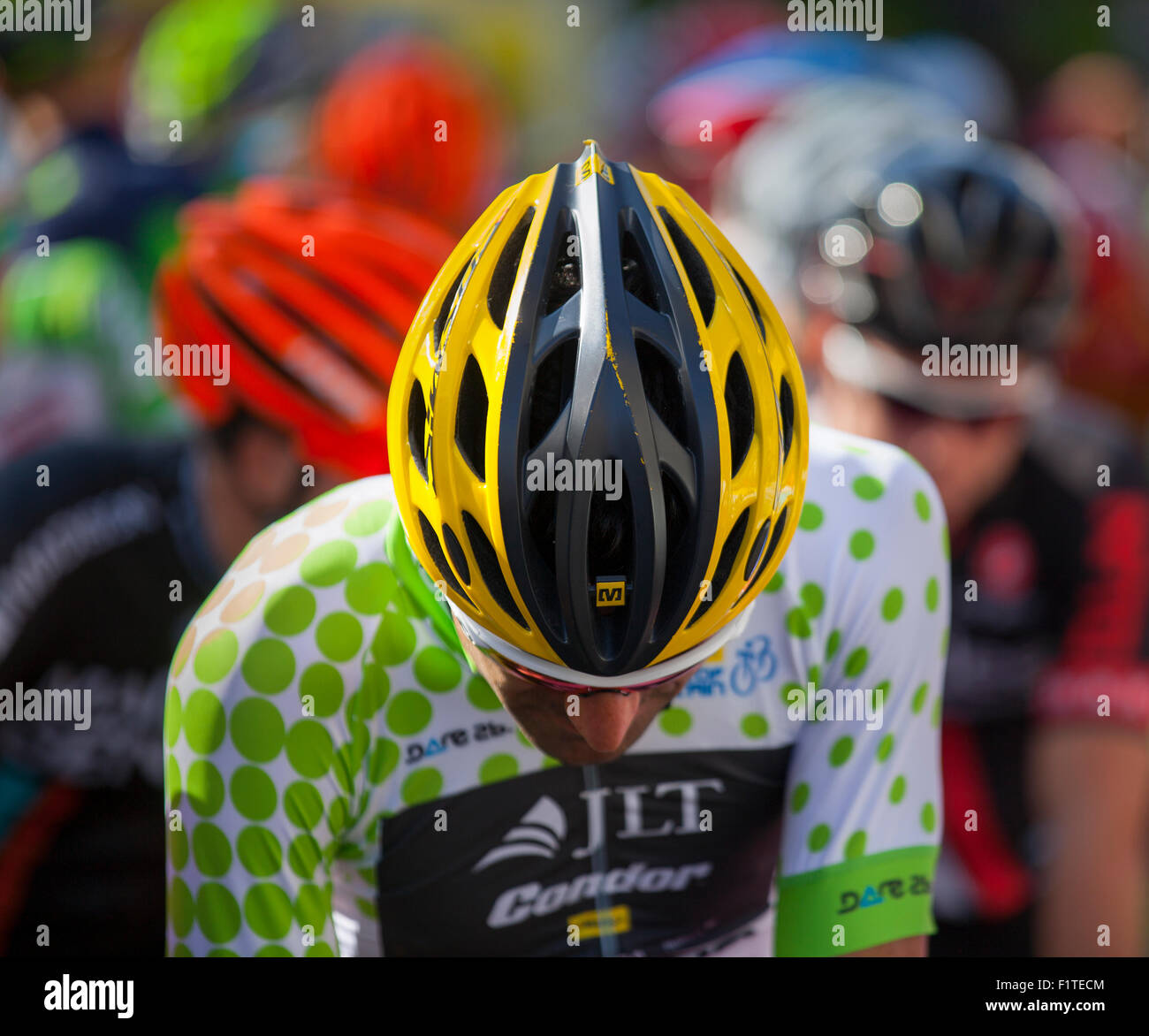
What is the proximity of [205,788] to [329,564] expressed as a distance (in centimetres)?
36

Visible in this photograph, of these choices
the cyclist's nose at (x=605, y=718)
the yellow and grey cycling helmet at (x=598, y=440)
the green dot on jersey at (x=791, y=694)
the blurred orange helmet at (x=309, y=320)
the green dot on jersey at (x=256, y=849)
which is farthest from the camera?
the blurred orange helmet at (x=309, y=320)

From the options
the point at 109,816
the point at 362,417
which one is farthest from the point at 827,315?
the point at 109,816

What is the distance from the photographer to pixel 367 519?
76.9 inches

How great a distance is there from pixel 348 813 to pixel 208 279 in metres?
2.00

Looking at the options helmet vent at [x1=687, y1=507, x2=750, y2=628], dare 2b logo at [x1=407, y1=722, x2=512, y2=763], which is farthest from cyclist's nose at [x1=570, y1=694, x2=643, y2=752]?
dare 2b logo at [x1=407, y1=722, x2=512, y2=763]

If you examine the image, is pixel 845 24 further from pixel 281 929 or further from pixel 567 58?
pixel 281 929

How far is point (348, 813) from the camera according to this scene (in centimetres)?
185

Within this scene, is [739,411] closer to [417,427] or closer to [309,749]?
[417,427]

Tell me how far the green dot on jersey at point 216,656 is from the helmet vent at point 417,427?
1.32ft

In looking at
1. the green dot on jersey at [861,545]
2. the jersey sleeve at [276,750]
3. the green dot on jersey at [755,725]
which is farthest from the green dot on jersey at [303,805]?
the green dot on jersey at [861,545]

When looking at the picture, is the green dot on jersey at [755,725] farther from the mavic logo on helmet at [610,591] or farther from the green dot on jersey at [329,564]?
the green dot on jersey at [329,564]

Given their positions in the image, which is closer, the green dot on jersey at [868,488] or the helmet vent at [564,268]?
the helmet vent at [564,268]

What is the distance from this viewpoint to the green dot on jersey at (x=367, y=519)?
1.93 metres

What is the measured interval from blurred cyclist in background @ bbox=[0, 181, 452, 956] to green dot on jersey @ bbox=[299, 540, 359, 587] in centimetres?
142
